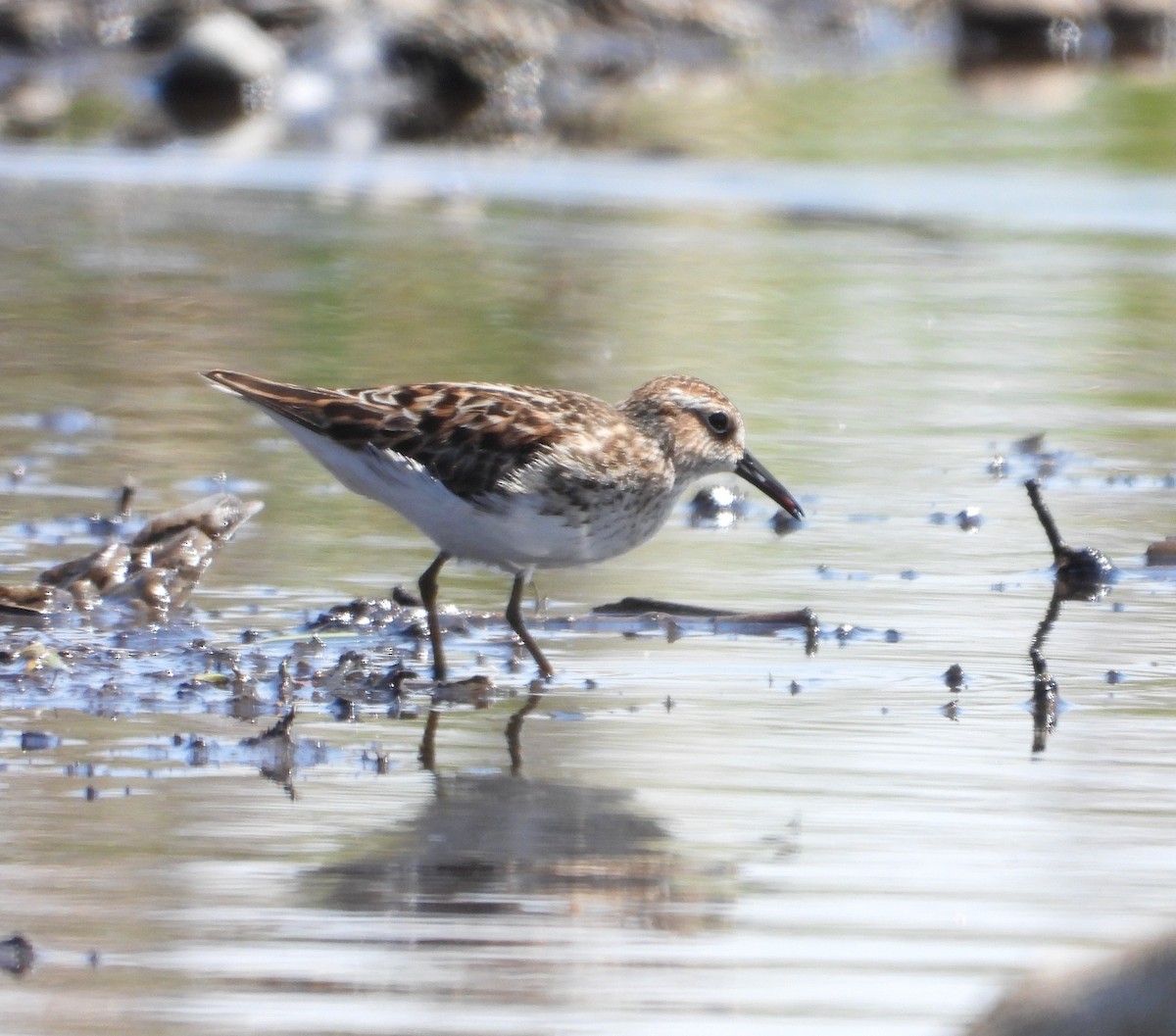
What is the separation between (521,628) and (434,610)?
0.24 metres


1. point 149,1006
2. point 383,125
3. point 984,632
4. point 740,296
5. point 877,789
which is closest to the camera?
point 149,1006

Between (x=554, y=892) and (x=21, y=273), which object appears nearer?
(x=554, y=892)

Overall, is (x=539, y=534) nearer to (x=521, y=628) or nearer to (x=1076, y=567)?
(x=521, y=628)

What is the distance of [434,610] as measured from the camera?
6.96 metres

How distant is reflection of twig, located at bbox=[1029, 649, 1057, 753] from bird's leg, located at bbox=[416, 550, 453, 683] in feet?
4.95

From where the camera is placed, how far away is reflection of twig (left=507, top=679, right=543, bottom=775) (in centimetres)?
595

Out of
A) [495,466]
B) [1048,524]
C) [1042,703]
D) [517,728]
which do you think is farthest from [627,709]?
[1048,524]

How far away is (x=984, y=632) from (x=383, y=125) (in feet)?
52.5

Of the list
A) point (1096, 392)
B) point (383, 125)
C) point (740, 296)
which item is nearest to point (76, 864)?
point (1096, 392)

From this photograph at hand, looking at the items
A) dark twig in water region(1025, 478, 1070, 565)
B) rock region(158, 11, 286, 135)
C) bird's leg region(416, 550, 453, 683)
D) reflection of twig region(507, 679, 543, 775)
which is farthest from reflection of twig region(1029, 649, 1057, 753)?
rock region(158, 11, 286, 135)

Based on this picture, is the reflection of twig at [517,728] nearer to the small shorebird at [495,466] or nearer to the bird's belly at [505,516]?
the small shorebird at [495,466]

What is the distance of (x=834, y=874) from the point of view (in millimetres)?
5074

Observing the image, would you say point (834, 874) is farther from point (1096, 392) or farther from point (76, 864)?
point (1096, 392)

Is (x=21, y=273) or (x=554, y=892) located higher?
(x=554, y=892)
